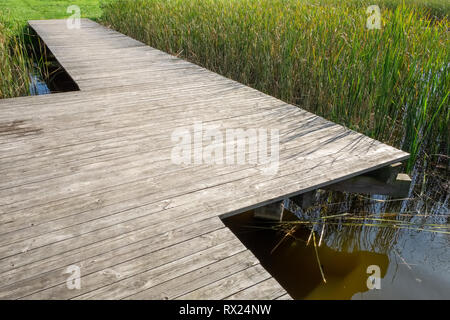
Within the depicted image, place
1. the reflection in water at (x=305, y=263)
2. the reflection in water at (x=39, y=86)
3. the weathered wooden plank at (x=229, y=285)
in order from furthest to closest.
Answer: the reflection in water at (x=39, y=86), the reflection in water at (x=305, y=263), the weathered wooden plank at (x=229, y=285)

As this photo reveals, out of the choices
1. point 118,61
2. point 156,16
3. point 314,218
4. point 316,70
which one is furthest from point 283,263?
point 156,16

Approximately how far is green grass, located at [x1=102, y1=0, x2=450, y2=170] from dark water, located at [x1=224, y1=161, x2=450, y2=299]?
1.21ft

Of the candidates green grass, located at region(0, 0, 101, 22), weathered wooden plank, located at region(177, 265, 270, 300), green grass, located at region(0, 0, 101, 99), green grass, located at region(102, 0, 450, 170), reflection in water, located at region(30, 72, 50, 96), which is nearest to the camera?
weathered wooden plank, located at region(177, 265, 270, 300)

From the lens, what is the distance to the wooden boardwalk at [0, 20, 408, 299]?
1329 mm

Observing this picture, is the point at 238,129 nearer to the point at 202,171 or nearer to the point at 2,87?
the point at 202,171

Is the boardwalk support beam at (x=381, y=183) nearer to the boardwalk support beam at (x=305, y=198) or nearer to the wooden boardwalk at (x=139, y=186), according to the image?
the wooden boardwalk at (x=139, y=186)

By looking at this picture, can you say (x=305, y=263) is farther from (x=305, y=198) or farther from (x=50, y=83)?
(x=50, y=83)

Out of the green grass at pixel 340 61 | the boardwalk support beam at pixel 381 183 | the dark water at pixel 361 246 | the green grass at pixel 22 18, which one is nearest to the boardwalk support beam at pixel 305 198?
the boardwalk support beam at pixel 381 183

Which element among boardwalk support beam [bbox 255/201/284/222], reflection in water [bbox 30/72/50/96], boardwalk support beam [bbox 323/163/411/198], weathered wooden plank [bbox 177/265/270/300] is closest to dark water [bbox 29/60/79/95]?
reflection in water [bbox 30/72/50/96]

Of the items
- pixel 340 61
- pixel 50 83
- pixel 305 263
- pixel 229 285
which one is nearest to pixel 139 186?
pixel 229 285

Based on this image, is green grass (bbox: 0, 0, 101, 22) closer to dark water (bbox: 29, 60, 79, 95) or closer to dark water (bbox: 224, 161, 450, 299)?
dark water (bbox: 29, 60, 79, 95)

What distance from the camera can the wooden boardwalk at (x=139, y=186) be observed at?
4.36 ft

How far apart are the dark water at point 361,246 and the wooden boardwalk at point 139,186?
47 cm

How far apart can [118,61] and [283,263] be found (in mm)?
3394
